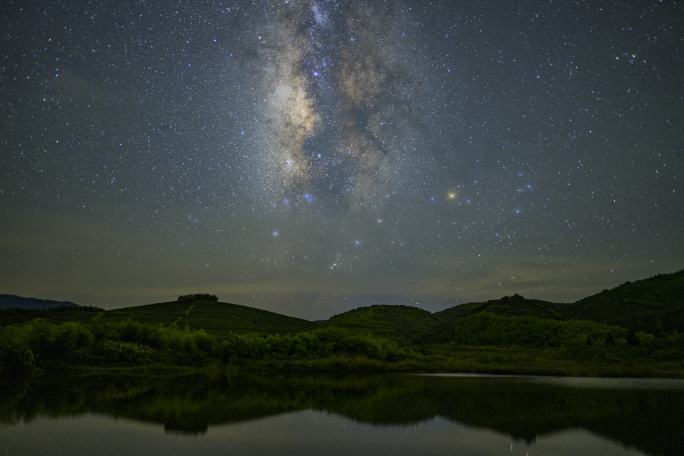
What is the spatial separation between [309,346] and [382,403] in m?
39.9

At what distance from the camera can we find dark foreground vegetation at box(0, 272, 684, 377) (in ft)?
185

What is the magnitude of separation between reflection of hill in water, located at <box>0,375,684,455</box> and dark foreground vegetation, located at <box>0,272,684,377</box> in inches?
404

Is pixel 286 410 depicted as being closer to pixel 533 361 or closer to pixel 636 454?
pixel 636 454

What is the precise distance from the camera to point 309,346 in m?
74.6

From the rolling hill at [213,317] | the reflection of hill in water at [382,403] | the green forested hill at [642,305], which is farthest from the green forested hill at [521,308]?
the reflection of hill in water at [382,403]

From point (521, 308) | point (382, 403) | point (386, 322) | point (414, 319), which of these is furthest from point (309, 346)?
point (414, 319)

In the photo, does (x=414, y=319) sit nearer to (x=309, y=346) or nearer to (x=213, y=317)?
(x=213, y=317)

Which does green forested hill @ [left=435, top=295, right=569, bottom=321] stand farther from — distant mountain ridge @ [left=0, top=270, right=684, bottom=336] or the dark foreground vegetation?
the dark foreground vegetation

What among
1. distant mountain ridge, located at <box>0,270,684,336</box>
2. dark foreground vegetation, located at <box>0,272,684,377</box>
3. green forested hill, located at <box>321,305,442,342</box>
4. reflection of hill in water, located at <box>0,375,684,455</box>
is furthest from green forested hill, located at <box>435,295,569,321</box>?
reflection of hill in water, located at <box>0,375,684,455</box>

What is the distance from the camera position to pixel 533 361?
242ft

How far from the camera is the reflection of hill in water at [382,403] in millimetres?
27219

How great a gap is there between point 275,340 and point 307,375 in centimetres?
1482

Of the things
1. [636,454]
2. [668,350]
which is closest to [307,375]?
[636,454]

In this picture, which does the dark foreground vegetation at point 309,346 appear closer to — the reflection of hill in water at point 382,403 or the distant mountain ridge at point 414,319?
the distant mountain ridge at point 414,319
